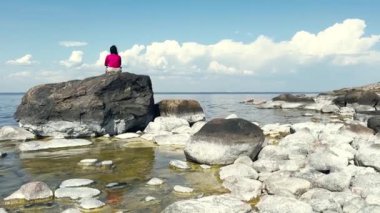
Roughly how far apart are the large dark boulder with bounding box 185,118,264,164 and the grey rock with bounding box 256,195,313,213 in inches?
180

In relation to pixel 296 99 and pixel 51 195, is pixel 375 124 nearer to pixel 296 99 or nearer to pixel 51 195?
pixel 51 195

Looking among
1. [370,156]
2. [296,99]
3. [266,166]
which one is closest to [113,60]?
[266,166]

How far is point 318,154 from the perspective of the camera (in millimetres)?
12953

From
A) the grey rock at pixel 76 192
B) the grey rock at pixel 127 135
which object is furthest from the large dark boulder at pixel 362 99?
the grey rock at pixel 76 192

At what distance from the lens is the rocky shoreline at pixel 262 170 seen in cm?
905

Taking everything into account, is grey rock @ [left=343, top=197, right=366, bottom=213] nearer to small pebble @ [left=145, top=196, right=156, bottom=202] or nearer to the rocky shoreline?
the rocky shoreline

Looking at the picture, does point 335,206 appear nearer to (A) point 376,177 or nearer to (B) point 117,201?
(A) point 376,177

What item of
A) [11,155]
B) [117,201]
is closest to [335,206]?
[117,201]

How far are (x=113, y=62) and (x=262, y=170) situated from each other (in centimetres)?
1281

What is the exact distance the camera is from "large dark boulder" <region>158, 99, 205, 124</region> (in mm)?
25391

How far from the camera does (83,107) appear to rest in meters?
20.7

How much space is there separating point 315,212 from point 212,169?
15.9 feet

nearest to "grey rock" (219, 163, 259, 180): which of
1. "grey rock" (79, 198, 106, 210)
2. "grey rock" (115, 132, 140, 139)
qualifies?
"grey rock" (79, 198, 106, 210)

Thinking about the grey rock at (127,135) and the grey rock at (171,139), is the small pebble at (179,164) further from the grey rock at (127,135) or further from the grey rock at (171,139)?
the grey rock at (127,135)
